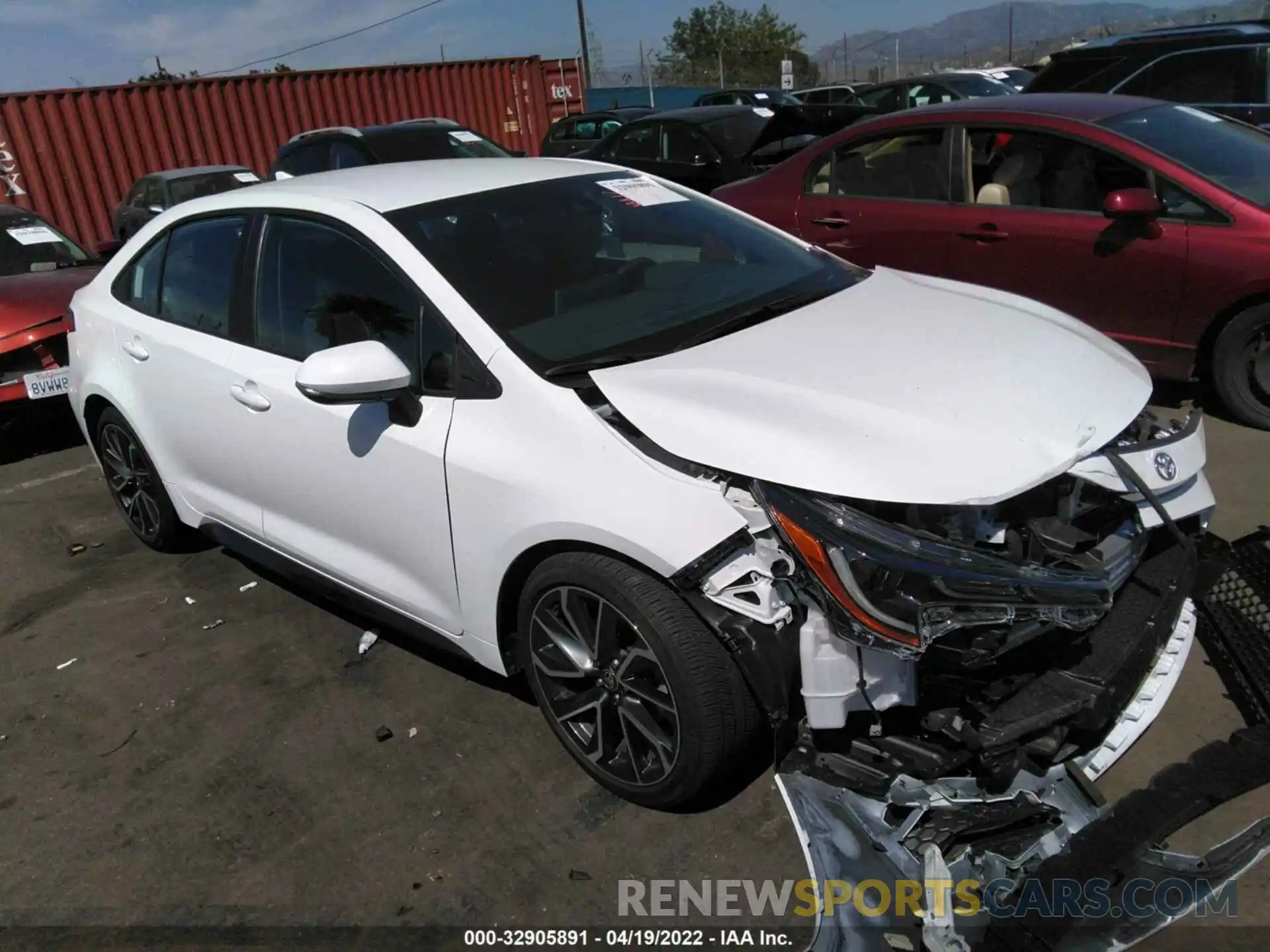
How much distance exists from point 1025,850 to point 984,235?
3.89 metres

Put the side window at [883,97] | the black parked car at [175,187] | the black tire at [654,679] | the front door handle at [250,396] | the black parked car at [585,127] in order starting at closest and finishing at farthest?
the black tire at [654,679] → the front door handle at [250,396] → the black parked car at [175,187] → the side window at [883,97] → the black parked car at [585,127]

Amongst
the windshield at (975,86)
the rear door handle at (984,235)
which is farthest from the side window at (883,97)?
the rear door handle at (984,235)

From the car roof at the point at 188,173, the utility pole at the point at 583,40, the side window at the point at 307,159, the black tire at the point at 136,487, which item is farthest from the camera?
the utility pole at the point at 583,40

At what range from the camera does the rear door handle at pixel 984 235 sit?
5207mm

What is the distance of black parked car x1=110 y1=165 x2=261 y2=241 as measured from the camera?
12.0 metres

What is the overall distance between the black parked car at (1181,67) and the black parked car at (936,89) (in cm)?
555

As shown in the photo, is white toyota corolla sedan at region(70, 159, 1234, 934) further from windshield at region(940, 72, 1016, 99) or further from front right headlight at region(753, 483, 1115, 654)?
windshield at region(940, 72, 1016, 99)

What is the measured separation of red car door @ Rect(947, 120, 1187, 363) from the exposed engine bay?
280 cm

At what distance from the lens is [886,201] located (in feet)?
18.7

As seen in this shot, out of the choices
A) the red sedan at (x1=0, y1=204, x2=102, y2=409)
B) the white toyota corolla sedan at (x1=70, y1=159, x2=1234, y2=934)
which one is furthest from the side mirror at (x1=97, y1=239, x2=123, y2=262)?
the white toyota corolla sedan at (x1=70, y1=159, x2=1234, y2=934)

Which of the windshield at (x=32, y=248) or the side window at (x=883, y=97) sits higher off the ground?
the windshield at (x=32, y=248)

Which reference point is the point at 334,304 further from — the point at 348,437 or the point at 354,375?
the point at 354,375

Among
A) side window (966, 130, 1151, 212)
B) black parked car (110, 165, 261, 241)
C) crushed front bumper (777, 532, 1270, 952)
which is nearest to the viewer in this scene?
crushed front bumper (777, 532, 1270, 952)

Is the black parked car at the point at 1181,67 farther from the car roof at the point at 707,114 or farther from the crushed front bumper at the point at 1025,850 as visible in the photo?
the crushed front bumper at the point at 1025,850
